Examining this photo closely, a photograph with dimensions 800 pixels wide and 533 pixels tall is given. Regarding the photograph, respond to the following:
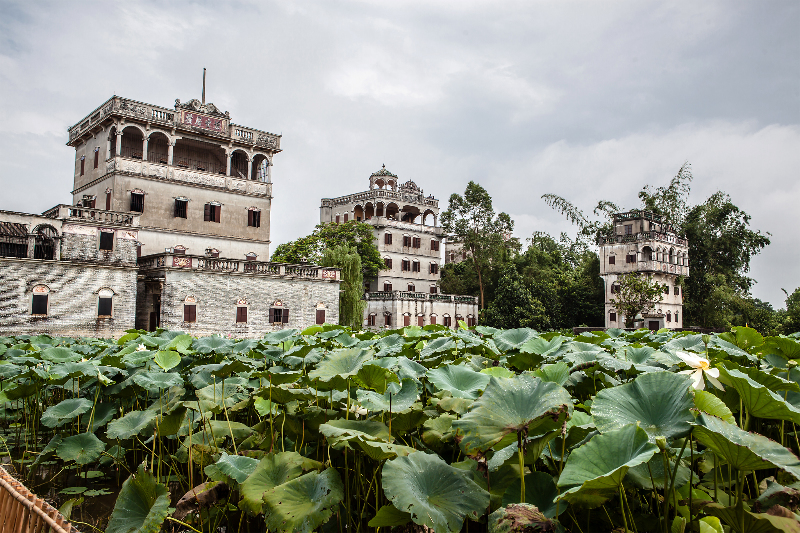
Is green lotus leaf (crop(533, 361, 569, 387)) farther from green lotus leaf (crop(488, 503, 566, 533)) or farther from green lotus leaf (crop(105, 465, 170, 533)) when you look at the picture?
green lotus leaf (crop(105, 465, 170, 533))

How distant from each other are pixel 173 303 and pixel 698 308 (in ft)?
135

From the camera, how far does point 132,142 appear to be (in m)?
→ 27.6

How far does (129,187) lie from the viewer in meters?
26.1

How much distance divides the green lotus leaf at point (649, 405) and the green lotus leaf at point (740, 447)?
0.12m

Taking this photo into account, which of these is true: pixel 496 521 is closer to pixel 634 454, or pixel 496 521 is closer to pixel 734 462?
pixel 634 454

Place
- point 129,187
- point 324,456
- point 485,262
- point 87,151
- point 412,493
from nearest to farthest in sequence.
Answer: point 412,493 → point 324,456 → point 129,187 → point 87,151 → point 485,262

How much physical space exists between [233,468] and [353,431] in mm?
638

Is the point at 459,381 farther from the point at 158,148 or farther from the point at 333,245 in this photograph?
the point at 333,245

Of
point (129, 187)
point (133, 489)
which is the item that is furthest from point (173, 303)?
point (133, 489)

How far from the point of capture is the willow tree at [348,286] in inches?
1243

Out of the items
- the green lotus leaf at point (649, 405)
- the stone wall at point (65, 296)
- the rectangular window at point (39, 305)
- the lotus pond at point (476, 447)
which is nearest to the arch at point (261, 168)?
the stone wall at point (65, 296)

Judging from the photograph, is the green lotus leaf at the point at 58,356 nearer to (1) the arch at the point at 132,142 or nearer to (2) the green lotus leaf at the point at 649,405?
(2) the green lotus leaf at the point at 649,405

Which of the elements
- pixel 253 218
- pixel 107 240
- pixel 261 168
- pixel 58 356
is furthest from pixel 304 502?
pixel 261 168

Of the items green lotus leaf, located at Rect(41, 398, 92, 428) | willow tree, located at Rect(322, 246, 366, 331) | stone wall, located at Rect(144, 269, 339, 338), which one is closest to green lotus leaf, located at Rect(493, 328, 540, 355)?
green lotus leaf, located at Rect(41, 398, 92, 428)
